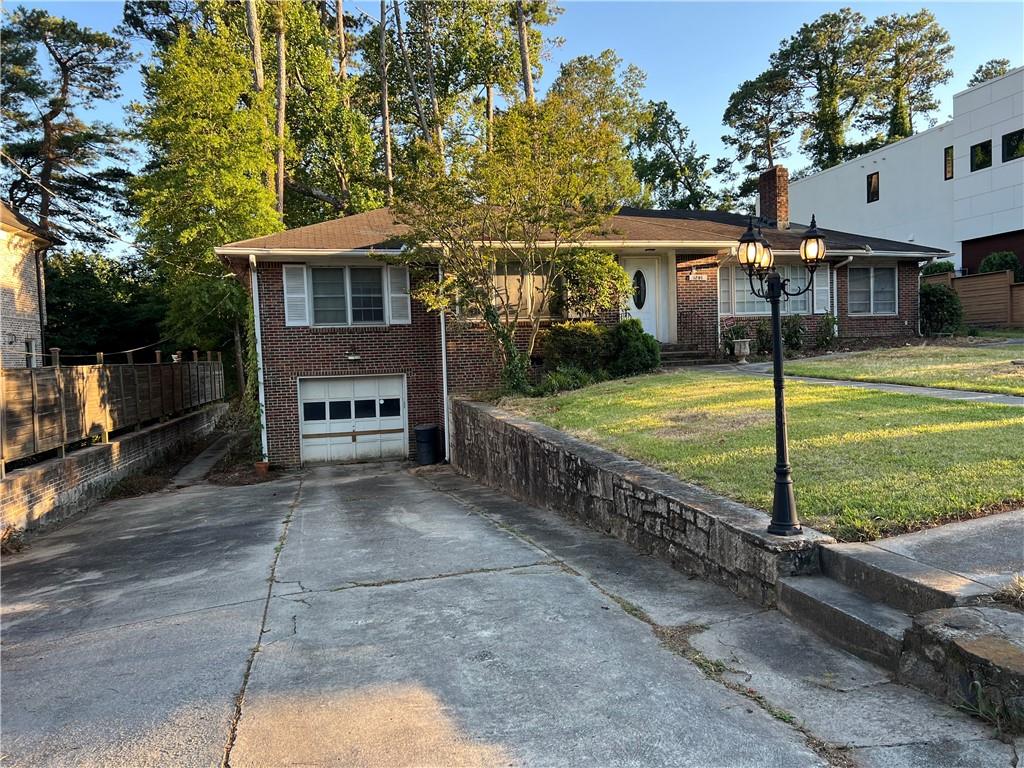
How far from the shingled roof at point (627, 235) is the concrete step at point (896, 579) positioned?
10120 mm

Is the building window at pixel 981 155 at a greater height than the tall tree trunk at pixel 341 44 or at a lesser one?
lesser

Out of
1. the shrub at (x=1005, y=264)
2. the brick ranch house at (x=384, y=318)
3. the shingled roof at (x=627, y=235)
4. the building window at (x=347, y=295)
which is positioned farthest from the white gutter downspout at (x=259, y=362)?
the shrub at (x=1005, y=264)

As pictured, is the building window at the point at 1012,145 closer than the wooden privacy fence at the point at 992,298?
No

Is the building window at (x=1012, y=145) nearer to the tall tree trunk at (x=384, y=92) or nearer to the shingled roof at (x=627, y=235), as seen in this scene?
the shingled roof at (x=627, y=235)

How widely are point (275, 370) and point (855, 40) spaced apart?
133 ft

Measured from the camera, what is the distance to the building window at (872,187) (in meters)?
30.5

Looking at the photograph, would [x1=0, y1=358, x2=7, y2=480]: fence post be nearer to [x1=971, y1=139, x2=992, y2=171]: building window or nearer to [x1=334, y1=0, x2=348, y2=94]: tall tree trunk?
[x1=334, y1=0, x2=348, y2=94]: tall tree trunk

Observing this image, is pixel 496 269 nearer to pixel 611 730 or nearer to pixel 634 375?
pixel 634 375

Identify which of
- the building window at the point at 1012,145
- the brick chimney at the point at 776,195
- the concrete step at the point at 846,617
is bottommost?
the concrete step at the point at 846,617

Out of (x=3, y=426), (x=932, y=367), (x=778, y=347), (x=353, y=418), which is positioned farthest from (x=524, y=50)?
(x=778, y=347)

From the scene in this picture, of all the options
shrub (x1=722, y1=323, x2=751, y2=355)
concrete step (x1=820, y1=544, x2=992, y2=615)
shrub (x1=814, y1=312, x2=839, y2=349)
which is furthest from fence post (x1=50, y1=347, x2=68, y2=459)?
shrub (x1=814, y1=312, x2=839, y2=349)

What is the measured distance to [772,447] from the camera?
22.4 feet

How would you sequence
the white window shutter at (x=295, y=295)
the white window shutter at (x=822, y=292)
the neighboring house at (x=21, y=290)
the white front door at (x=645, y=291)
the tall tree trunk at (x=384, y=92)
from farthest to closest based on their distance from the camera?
the tall tree trunk at (x=384, y=92), the neighboring house at (x=21, y=290), the white window shutter at (x=822, y=292), the white front door at (x=645, y=291), the white window shutter at (x=295, y=295)

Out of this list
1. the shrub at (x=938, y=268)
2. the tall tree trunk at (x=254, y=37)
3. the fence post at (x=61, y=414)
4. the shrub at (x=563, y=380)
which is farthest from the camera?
the shrub at (x=938, y=268)
